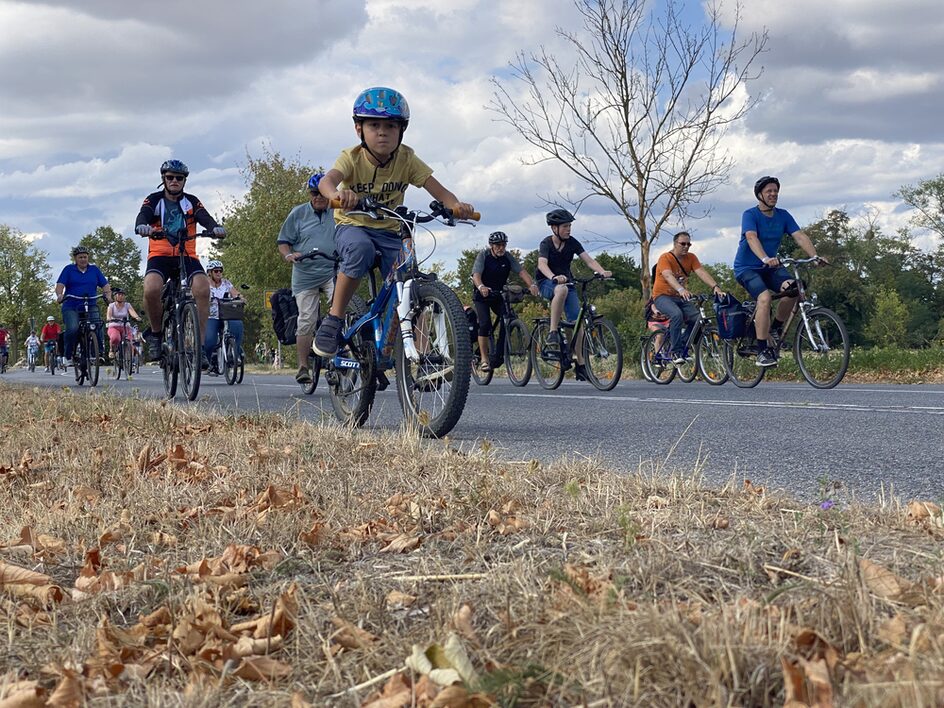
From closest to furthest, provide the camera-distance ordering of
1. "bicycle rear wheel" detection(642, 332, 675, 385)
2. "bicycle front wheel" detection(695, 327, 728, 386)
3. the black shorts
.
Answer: the black shorts < "bicycle front wheel" detection(695, 327, 728, 386) < "bicycle rear wheel" detection(642, 332, 675, 385)

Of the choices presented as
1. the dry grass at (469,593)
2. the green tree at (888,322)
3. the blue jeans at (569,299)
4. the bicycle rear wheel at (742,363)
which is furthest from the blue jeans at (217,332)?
the green tree at (888,322)

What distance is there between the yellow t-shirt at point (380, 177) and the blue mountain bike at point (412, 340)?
0.16 metres

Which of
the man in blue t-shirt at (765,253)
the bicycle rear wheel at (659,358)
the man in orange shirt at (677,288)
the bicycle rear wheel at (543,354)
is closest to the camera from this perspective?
the man in blue t-shirt at (765,253)

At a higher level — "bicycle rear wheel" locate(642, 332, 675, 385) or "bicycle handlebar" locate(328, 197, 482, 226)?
"bicycle handlebar" locate(328, 197, 482, 226)

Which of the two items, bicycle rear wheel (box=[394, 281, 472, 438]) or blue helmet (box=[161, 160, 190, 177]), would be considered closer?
bicycle rear wheel (box=[394, 281, 472, 438])

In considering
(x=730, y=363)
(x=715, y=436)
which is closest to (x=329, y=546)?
(x=715, y=436)

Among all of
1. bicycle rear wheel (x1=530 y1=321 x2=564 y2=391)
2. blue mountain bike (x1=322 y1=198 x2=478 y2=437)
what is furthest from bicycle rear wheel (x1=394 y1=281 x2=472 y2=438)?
bicycle rear wheel (x1=530 y1=321 x2=564 y2=391)

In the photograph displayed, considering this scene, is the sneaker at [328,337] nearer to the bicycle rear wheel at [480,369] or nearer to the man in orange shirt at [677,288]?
the bicycle rear wheel at [480,369]

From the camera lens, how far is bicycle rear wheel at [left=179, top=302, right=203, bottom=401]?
31.9 ft

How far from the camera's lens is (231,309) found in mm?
15266

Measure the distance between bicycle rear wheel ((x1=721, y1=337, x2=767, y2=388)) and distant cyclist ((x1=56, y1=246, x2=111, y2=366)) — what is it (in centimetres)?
1002

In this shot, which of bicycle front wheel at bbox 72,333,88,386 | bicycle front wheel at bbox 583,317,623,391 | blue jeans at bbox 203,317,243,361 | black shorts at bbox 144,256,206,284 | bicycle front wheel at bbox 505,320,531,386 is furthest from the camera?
bicycle front wheel at bbox 72,333,88,386

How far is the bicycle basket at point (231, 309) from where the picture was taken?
14945 millimetres

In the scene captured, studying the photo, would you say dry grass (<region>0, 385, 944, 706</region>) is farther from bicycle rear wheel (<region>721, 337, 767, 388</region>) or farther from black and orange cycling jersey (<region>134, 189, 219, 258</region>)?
bicycle rear wheel (<region>721, 337, 767, 388</region>)
